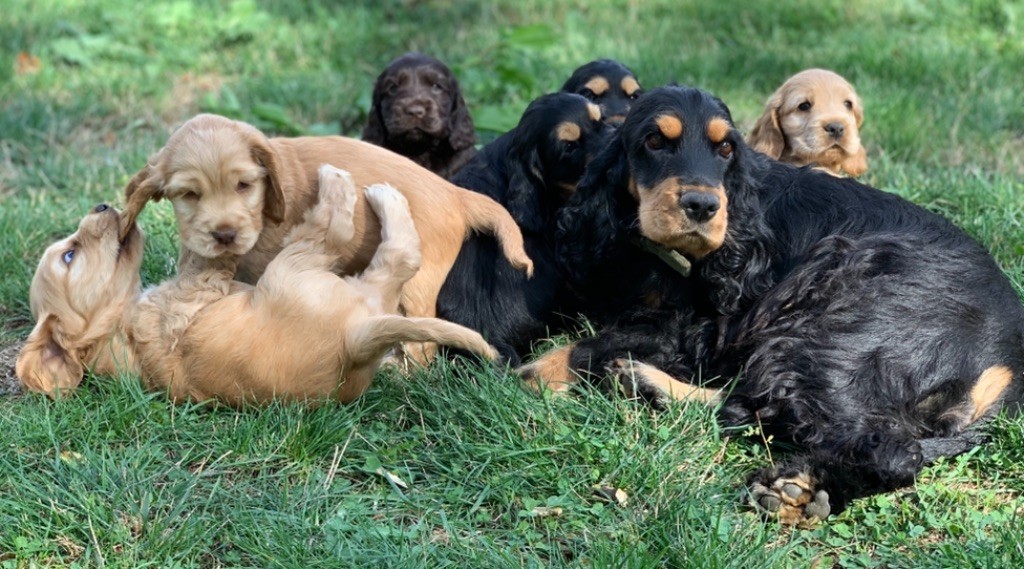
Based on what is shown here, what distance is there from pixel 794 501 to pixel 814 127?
2660 millimetres

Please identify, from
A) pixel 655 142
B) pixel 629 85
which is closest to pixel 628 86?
pixel 629 85

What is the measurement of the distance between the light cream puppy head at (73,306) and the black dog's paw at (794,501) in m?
2.44

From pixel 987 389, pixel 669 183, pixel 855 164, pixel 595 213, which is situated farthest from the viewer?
pixel 855 164

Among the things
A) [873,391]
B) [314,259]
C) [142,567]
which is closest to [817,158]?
[873,391]

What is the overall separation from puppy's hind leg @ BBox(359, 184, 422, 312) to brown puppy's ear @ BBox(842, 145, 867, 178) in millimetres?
2474

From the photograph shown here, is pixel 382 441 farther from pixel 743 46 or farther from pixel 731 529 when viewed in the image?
pixel 743 46

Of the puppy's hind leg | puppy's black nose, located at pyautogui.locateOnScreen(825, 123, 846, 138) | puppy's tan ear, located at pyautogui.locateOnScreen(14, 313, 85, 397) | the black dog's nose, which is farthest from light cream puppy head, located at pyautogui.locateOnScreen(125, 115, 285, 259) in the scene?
puppy's black nose, located at pyautogui.locateOnScreen(825, 123, 846, 138)

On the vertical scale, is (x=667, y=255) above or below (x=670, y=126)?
below

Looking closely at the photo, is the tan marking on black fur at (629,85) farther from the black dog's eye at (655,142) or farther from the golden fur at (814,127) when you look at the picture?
the black dog's eye at (655,142)

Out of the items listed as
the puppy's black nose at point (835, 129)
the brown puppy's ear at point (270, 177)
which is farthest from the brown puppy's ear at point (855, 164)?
the brown puppy's ear at point (270, 177)

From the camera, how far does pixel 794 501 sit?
139 inches

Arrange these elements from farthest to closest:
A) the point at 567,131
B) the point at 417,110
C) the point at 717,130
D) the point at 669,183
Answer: the point at 417,110 < the point at 567,131 < the point at 717,130 < the point at 669,183

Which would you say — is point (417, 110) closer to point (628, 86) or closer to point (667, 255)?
point (628, 86)

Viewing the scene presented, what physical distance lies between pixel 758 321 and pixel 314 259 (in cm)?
167
